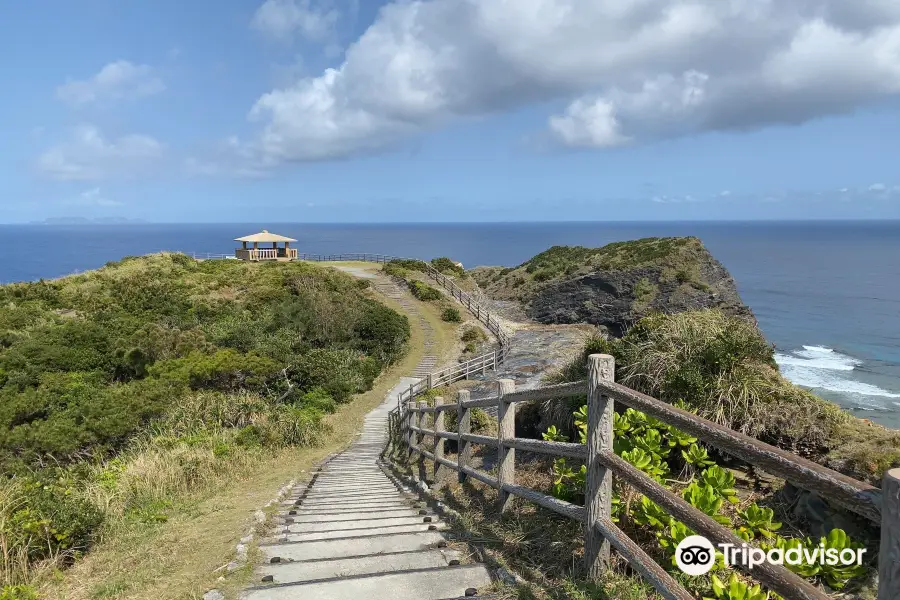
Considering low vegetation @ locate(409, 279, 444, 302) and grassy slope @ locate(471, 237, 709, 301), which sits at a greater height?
grassy slope @ locate(471, 237, 709, 301)

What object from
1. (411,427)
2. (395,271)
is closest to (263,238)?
(395,271)

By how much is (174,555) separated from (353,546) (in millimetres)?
1751

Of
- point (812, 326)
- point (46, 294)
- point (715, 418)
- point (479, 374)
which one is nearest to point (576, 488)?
point (715, 418)

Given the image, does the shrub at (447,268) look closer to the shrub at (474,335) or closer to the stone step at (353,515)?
the shrub at (474,335)

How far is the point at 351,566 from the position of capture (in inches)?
148

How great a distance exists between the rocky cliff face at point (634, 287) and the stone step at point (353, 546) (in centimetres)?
2357

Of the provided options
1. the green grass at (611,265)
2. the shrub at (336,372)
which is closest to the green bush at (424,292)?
the green grass at (611,265)

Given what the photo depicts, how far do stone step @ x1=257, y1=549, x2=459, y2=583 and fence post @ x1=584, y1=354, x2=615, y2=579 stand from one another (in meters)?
1.03

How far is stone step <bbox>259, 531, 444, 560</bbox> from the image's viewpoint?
4.17 m

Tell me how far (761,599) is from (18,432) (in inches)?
595

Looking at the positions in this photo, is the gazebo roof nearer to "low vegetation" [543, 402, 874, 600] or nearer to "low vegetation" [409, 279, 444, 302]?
"low vegetation" [409, 279, 444, 302]

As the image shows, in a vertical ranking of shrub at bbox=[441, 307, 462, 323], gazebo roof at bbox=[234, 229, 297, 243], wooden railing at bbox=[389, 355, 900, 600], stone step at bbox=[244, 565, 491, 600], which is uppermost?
gazebo roof at bbox=[234, 229, 297, 243]

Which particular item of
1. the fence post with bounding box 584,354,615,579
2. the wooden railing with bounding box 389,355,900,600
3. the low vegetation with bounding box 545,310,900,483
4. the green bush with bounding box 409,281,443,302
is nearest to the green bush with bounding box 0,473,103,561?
the wooden railing with bounding box 389,355,900,600

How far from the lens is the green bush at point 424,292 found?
34.4 meters
